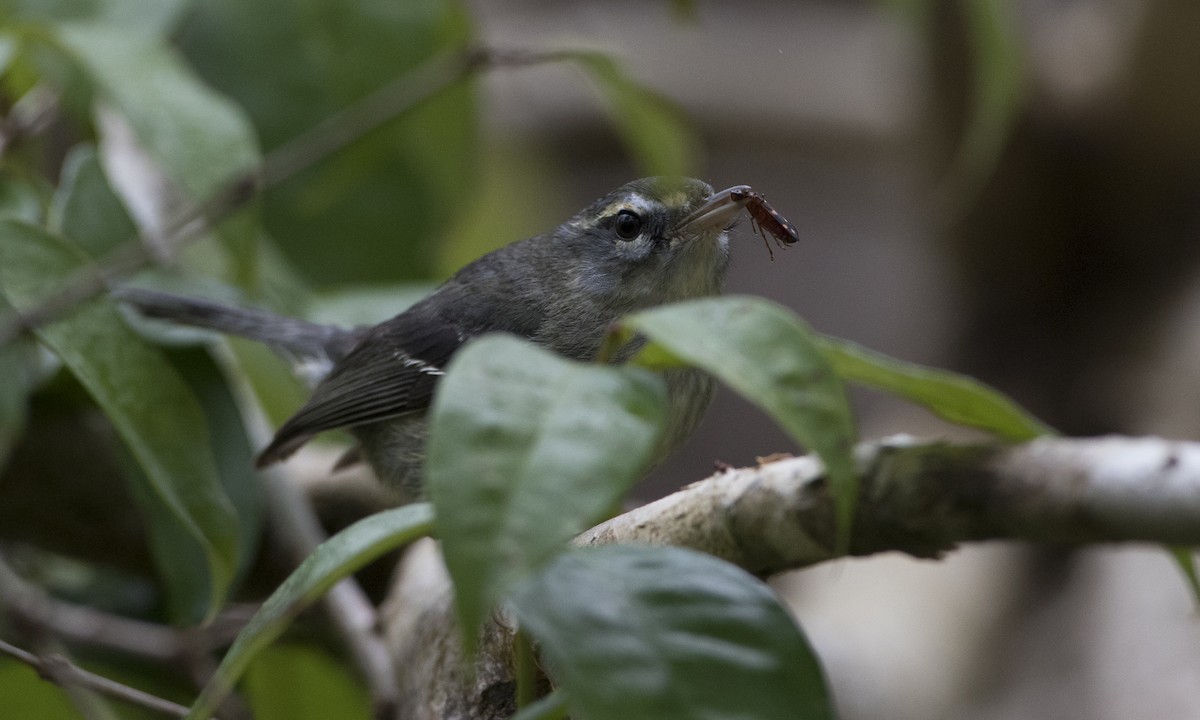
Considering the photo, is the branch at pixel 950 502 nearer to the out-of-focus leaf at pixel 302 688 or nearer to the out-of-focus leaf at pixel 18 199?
the out-of-focus leaf at pixel 302 688

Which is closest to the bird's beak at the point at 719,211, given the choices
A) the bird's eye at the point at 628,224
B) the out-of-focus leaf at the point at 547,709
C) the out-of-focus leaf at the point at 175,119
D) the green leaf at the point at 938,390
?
the bird's eye at the point at 628,224

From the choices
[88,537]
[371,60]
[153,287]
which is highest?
[371,60]

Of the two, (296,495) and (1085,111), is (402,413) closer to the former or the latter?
(296,495)

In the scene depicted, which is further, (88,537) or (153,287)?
(88,537)

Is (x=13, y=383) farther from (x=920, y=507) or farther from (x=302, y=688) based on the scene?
(x=920, y=507)

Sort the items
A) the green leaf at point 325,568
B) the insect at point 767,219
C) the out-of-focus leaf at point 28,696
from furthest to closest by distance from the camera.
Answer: the out-of-focus leaf at point 28,696 < the insect at point 767,219 < the green leaf at point 325,568

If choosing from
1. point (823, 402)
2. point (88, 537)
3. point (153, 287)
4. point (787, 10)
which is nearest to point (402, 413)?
point (153, 287)

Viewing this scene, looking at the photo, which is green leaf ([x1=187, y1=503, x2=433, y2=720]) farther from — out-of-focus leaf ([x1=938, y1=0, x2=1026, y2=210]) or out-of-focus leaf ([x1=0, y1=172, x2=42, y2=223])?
out-of-focus leaf ([x1=938, y1=0, x2=1026, y2=210])
